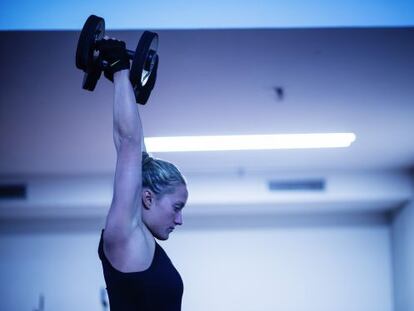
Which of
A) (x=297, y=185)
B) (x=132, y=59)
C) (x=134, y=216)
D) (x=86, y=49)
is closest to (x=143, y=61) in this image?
(x=132, y=59)

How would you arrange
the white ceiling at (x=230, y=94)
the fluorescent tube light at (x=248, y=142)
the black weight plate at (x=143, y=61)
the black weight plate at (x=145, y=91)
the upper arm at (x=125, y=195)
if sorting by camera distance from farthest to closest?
the fluorescent tube light at (x=248, y=142), the white ceiling at (x=230, y=94), the black weight plate at (x=145, y=91), the black weight plate at (x=143, y=61), the upper arm at (x=125, y=195)

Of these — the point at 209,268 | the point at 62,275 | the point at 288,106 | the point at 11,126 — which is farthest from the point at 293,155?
the point at 62,275

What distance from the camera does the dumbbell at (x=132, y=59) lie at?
1.26 meters

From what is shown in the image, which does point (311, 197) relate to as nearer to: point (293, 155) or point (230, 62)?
point (293, 155)

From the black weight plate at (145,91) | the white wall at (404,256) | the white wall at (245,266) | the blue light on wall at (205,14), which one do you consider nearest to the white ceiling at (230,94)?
Answer: the blue light on wall at (205,14)

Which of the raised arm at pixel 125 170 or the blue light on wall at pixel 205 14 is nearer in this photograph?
the raised arm at pixel 125 170

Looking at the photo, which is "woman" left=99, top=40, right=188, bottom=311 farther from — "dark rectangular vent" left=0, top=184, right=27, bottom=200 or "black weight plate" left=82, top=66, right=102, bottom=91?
"dark rectangular vent" left=0, top=184, right=27, bottom=200

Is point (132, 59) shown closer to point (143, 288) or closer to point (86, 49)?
point (86, 49)

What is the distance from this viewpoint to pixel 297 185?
5.66 metres

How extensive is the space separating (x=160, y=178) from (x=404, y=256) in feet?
17.1

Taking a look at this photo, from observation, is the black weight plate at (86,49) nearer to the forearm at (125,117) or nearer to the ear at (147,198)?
the forearm at (125,117)

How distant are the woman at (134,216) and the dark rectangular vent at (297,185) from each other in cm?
446

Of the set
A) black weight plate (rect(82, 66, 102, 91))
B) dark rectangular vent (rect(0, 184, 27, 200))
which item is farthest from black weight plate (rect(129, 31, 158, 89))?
dark rectangular vent (rect(0, 184, 27, 200))

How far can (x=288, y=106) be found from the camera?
3586mm
